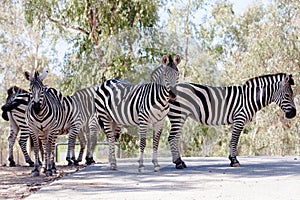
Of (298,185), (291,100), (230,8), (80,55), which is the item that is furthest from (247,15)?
(298,185)

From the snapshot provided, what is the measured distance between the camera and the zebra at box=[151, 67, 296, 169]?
10141mm

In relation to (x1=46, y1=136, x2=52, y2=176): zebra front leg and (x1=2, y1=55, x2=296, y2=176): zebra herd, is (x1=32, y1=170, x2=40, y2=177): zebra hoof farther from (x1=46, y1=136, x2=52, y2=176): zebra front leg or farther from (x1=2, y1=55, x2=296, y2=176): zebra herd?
(x1=46, y1=136, x2=52, y2=176): zebra front leg

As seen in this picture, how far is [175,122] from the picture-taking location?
33.4ft

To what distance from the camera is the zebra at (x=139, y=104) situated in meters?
9.05

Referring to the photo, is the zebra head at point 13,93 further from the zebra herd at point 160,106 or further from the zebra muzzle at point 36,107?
the zebra muzzle at point 36,107

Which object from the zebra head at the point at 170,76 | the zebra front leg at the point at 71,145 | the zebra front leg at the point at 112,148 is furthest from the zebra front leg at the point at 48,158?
the zebra head at the point at 170,76

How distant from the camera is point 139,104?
31.6ft

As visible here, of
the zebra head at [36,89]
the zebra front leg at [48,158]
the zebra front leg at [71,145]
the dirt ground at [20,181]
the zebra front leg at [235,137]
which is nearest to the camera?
the dirt ground at [20,181]

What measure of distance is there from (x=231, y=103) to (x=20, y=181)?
4.30 metres

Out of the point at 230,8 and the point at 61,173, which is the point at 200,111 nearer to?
the point at 61,173

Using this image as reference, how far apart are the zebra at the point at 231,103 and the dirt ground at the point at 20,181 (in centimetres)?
246

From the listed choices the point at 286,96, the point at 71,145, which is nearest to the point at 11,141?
the point at 71,145

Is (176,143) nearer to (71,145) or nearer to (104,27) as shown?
(71,145)

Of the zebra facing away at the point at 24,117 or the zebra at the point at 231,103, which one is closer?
the zebra at the point at 231,103
